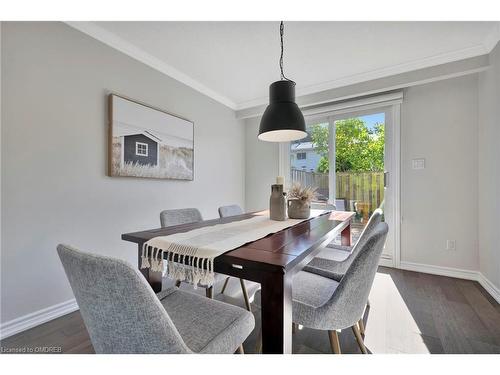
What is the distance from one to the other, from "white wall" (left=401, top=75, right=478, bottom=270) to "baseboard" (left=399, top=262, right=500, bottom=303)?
0.15 ft

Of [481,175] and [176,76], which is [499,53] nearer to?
[481,175]

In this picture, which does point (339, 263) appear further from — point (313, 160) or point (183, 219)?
point (313, 160)

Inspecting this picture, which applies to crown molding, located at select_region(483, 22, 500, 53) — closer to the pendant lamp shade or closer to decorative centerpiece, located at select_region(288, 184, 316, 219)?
the pendant lamp shade

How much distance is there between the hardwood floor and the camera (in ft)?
4.61

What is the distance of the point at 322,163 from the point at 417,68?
58.3 inches

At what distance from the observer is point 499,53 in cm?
196

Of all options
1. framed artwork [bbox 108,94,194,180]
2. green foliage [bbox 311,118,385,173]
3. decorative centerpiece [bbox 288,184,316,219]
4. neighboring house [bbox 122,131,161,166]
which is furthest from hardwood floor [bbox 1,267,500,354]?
green foliage [bbox 311,118,385,173]

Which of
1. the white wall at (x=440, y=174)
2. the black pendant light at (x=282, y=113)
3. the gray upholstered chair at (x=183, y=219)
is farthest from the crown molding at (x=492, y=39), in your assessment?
the gray upholstered chair at (x=183, y=219)

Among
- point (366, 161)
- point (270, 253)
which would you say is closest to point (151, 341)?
point (270, 253)

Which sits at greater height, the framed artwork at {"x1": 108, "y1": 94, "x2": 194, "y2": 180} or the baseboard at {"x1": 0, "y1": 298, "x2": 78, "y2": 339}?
the framed artwork at {"x1": 108, "y1": 94, "x2": 194, "y2": 180}

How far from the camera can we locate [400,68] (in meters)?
2.50

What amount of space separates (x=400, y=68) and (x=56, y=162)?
11.2ft

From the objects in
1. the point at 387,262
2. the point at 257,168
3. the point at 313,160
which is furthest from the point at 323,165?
the point at 387,262

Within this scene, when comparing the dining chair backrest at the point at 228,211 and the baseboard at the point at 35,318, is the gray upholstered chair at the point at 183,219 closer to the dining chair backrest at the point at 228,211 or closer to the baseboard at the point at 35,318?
the dining chair backrest at the point at 228,211
